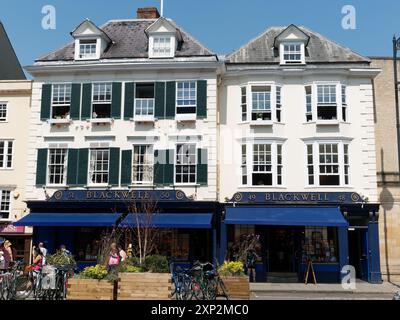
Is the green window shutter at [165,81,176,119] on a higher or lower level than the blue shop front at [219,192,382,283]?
higher

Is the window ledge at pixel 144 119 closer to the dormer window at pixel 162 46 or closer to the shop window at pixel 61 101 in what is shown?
the dormer window at pixel 162 46

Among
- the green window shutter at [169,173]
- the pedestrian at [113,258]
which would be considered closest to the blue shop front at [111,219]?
the green window shutter at [169,173]

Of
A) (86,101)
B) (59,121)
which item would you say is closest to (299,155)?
(86,101)

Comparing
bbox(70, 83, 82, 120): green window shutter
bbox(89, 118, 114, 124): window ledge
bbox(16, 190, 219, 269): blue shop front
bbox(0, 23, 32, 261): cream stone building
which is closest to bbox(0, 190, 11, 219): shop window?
bbox(0, 23, 32, 261): cream stone building

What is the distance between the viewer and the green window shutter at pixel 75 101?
22.4 meters

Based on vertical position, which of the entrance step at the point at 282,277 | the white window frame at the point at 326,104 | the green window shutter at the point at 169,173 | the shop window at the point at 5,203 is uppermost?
the white window frame at the point at 326,104

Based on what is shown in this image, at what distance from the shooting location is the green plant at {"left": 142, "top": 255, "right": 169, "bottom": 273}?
40.5 feet

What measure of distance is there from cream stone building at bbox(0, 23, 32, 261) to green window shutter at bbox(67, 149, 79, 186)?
2.90 metres

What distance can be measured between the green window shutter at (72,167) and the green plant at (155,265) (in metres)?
10.3

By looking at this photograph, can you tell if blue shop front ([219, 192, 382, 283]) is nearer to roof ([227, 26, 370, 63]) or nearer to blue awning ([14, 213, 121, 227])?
blue awning ([14, 213, 121, 227])

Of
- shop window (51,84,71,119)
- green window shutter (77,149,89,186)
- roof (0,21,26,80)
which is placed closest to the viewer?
green window shutter (77,149,89,186)

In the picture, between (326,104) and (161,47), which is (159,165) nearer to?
(161,47)

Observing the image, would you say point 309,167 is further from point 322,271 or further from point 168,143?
point 168,143

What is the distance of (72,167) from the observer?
71.7 ft
